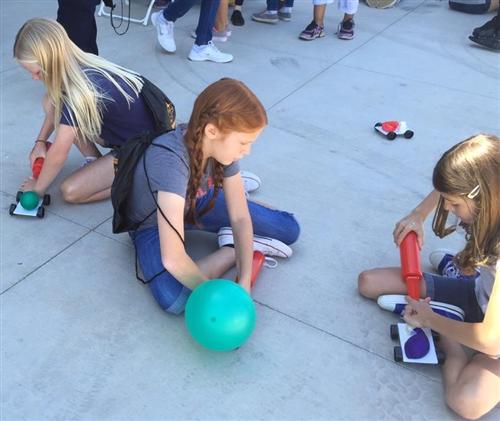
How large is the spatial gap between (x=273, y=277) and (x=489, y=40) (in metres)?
4.34

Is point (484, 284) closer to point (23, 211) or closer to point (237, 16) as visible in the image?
point (23, 211)

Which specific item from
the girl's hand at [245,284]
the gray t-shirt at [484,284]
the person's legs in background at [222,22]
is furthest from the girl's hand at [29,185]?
the person's legs in background at [222,22]

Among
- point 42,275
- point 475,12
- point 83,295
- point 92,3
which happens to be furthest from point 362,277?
point 475,12

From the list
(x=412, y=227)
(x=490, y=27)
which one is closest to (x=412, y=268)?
(x=412, y=227)

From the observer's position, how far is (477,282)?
2357 mm

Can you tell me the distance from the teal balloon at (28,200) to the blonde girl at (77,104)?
44 mm

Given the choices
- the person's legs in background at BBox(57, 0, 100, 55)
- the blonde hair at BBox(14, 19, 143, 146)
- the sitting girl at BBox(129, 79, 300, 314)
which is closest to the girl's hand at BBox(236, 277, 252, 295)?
the sitting girl at BBox(129, 79, 300, 314)

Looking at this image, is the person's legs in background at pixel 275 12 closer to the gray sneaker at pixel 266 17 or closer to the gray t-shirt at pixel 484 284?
the gray sneaker at pixel 266 17

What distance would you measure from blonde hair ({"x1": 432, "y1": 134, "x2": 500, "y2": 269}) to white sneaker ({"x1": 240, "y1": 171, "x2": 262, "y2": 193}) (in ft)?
4.63

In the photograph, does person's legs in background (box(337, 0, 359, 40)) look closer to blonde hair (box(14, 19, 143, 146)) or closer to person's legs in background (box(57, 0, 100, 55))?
person's legs in background (box(57, 0, 100, 55))

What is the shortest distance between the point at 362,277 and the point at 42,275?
1465mm

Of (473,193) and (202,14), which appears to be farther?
(202,14)

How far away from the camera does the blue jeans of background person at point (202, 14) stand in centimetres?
501

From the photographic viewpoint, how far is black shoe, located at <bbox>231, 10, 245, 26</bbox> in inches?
238
